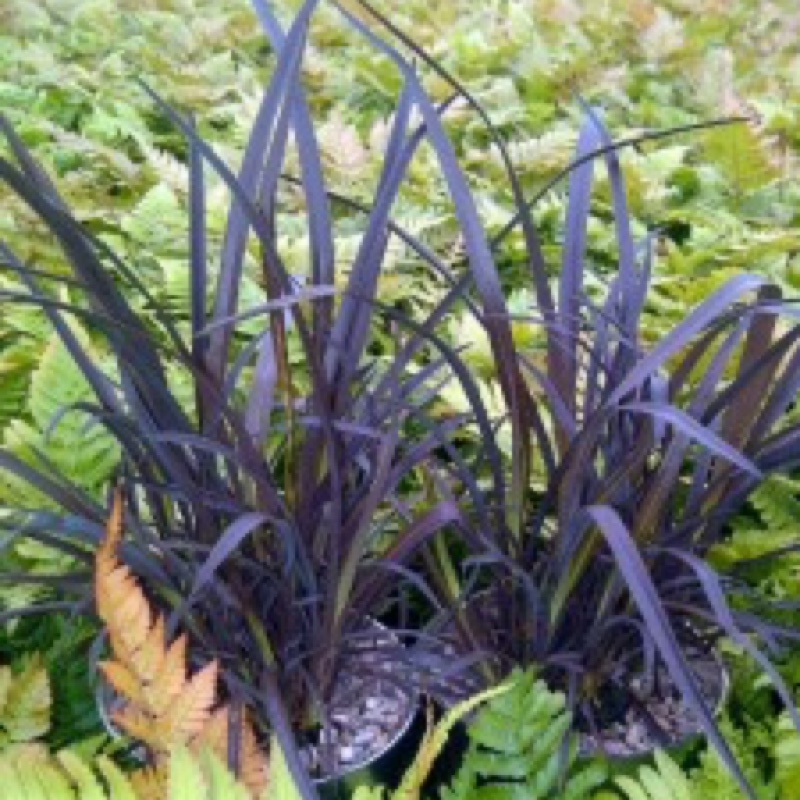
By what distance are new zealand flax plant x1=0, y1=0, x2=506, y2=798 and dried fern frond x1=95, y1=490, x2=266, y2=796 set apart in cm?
7

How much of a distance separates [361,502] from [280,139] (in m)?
0.29

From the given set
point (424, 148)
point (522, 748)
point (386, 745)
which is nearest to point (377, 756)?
point (386, 745)

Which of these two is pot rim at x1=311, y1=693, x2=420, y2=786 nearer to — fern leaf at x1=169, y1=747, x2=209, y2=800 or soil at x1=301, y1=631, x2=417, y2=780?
soil at x1=301, y1=631, x2=417, y2=780

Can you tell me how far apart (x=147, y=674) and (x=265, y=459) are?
0.78 feet

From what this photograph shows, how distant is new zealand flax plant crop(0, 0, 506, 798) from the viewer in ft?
3.11

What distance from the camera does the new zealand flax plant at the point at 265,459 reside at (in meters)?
0.95

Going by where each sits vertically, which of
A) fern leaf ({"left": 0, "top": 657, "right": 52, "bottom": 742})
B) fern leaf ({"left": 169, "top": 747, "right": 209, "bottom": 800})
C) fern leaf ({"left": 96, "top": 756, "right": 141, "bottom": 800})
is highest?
fern leaf ({"left": 169, "top": 747, "right": 209, "bottom": 800})

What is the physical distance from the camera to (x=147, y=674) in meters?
0.85

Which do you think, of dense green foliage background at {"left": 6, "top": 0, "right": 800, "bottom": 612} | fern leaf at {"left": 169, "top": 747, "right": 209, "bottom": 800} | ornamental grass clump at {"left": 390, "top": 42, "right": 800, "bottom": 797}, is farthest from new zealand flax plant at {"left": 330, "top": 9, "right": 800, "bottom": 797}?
fern leaf at {"left": 169, "top": 747, "right": 209, "bottom": 800}

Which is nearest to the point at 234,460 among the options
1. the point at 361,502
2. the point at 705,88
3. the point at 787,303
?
the point at 361,502

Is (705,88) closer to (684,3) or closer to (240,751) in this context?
(684,3)

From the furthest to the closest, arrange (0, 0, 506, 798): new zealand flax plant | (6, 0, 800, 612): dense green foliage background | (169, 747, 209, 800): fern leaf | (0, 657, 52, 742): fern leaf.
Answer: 1. (6, 0, 800, 612): dense green foliage background
2. (0, 657, 52, 742): fern leaf
3. (0, 0, 506, 798): new zealand flax plant
4. (169, 747, 209, 800): fern leaf

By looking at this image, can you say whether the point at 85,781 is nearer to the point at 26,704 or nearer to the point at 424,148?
the point at 26,704

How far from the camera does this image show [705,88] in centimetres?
261
